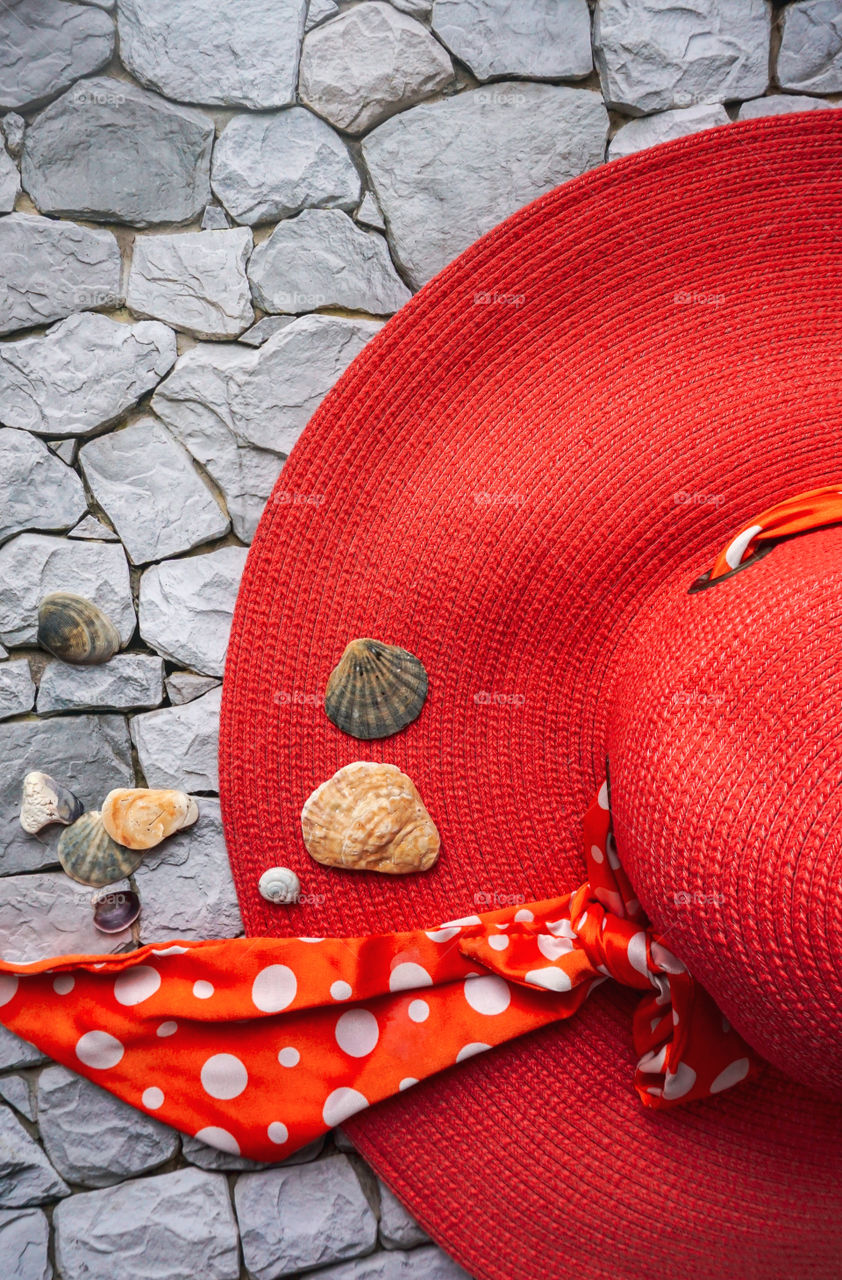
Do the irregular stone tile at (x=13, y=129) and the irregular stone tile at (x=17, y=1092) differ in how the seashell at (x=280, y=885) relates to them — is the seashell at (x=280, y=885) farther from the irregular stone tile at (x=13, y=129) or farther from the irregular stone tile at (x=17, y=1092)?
the irregular stone tile at (x=13, y=129)

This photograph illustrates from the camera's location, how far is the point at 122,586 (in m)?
1.14

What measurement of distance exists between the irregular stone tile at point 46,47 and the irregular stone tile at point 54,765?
0.84 meters

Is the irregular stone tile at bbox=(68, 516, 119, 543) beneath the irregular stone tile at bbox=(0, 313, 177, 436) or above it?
beneath

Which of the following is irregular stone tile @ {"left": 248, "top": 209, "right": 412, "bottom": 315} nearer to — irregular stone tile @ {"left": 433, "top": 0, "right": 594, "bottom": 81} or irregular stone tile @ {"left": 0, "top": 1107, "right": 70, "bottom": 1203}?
irregular stone tile @ {"left": 433, "top": 0, "right": 594, "bottom": 81}

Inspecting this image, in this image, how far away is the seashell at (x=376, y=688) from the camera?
3.29ft

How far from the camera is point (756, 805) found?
0.70 meters

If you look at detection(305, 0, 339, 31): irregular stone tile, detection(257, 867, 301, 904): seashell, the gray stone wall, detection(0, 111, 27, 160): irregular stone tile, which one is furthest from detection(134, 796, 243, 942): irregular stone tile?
detection(305, 0, 339, 31): irregular stone tile

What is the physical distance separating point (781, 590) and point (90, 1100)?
107 cm

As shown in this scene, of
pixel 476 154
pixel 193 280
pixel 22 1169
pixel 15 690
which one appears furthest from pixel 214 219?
pixel 22 1169

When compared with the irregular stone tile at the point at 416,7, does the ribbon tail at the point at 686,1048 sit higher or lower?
lower

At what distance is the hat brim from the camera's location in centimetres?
98

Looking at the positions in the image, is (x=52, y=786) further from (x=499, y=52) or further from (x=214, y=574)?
(x=499, y=52)

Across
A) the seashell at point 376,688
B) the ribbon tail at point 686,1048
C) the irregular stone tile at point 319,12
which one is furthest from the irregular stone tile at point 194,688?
the irregular stone tile at point 319,12

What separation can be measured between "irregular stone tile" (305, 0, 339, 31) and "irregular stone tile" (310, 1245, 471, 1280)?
65.8 inches
